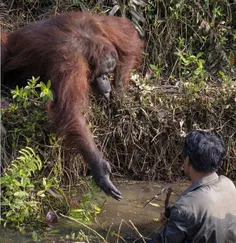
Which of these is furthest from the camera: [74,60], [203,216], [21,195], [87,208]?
[74,60]

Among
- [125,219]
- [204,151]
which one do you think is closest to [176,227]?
[204,151]

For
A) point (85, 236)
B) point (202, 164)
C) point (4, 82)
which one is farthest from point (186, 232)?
point (4, 82)

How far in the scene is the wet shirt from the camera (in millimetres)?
3025

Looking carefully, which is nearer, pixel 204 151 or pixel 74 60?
pixel 204 151

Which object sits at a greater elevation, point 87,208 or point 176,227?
point 176,227

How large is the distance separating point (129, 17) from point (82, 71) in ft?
5.41

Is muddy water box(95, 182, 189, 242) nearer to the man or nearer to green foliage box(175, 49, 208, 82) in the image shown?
the man

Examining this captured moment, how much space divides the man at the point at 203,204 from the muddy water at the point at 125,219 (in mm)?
531

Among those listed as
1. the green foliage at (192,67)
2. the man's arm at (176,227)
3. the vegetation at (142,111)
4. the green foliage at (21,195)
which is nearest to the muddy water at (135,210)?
the vegetation at (142,111)

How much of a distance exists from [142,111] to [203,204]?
6.26 feet

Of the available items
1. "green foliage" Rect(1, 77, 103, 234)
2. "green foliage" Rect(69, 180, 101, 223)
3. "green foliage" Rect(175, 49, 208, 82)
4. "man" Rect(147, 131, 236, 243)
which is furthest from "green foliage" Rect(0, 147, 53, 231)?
"green foliage" Rect(175, 49, 208, 82)

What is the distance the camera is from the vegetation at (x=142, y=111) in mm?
4066

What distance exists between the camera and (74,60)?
430 cm

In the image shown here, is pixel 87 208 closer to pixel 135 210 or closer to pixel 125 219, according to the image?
pixel 125 219
